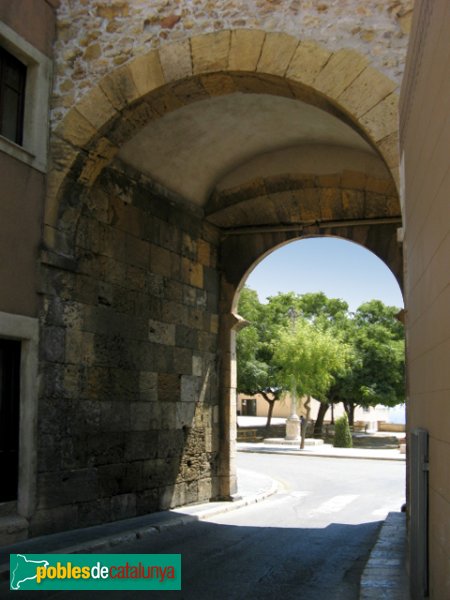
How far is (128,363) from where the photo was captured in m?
9.30

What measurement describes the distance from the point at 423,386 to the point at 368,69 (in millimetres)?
3861

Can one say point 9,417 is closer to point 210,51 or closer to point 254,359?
point 210,51

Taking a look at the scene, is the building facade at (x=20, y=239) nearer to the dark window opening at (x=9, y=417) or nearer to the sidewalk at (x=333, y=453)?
the dark window opening at (x=9, y=417)

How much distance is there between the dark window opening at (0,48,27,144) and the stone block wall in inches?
50.2

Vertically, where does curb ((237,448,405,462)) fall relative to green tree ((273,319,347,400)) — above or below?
below

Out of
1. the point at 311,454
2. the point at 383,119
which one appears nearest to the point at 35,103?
the point at 383,119

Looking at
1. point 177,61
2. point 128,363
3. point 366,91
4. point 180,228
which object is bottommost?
point 128,363

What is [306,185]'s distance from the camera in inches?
441

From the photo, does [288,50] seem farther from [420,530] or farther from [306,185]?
[420,530]

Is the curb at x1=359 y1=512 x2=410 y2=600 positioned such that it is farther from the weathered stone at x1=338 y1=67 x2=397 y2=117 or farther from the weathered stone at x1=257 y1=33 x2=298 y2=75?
the weathered stone at x1=257 y1=33 x2=298 y2=75

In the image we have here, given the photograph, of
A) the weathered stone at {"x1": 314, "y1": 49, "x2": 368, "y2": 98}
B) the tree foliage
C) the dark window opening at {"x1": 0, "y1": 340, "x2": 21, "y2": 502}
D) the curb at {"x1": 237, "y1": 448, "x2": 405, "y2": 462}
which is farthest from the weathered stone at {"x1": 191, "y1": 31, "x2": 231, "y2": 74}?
the tree foliage

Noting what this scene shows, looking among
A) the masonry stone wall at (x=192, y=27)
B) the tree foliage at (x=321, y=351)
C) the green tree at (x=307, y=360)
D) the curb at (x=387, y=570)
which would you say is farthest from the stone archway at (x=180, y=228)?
the green tree at (x=307, y=360)

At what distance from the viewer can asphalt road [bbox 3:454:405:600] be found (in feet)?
19.0

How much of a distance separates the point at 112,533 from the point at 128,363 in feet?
7.60
